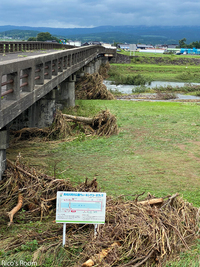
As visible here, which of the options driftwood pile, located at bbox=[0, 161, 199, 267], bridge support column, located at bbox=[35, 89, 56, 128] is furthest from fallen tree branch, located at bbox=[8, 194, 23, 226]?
bridge support column, located at bbox=[35, 89, 56, 128]

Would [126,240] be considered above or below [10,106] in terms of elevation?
below

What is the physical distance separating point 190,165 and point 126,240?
22.0ft

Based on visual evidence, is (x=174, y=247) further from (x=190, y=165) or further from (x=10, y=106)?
(x=190, y=165)

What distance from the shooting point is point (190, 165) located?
1267 cm

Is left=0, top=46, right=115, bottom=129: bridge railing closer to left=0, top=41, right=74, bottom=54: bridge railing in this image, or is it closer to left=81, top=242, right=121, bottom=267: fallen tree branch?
left=81, top=242, right=121, bottom=267: fallen tree branch

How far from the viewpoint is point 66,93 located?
23.4 m

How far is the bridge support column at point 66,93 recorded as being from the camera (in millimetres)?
23391

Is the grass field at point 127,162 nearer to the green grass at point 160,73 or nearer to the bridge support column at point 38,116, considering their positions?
the bridge support column at point 38,116

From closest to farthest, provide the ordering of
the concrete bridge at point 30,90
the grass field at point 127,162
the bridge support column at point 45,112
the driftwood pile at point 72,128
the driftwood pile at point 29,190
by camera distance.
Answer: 1. the grass field at point 127,162
2. the driftwood pile at point 29,190
3. the concrete bridge at point 30,90
4. the driftwood pile at point 72,128
5. the bridge support column at point 45,112

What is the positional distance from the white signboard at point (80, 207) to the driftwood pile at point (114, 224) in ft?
1.46

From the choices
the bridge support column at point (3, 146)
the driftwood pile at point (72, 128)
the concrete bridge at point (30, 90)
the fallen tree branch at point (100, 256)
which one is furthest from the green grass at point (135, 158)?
the fallen tree branch at point (100, 256)

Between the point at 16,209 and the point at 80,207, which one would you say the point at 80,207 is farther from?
the point at 16,209

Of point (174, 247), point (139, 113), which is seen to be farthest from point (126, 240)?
point (139, 113)

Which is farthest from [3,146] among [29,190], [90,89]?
[90,89]
